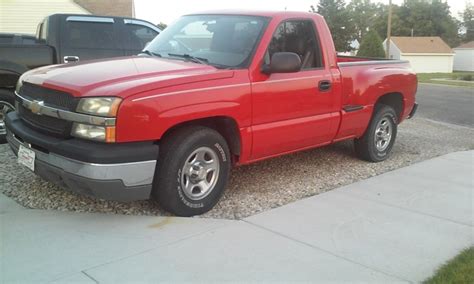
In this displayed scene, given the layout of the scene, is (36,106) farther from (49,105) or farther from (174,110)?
(174,110)

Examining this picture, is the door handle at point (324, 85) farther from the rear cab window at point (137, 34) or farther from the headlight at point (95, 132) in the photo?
the rear cab window at point (137, 34)

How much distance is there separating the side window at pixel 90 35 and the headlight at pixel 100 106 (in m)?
4.26

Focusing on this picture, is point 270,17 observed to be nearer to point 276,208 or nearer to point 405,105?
point 276,208

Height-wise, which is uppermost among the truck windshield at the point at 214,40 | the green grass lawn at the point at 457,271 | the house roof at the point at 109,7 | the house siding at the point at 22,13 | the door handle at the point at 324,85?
the house roof at the point at 109,7

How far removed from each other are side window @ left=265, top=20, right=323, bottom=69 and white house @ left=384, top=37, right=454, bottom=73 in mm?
56750

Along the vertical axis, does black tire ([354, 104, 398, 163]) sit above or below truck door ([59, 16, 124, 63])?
below

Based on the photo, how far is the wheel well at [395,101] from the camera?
733cm

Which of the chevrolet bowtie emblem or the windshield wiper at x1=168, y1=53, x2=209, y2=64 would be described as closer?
the chevrolet bowtie emblem

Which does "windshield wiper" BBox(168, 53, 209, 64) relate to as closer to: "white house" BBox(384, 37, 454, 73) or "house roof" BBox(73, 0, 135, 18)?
"house roof" BBox(73, 0, 135, 18)

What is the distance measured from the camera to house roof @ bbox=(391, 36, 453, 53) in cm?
6047

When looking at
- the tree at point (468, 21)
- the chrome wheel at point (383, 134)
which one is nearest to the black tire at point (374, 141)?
the chrome wheel at point (383, 134)

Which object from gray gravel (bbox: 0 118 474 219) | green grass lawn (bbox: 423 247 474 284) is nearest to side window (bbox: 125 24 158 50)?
gray gravel (bbox: 0 118 474 219)

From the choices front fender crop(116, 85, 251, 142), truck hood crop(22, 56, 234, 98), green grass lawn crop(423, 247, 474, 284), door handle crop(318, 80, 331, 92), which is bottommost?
green grass lawn crop(423, 247, 474, 284)

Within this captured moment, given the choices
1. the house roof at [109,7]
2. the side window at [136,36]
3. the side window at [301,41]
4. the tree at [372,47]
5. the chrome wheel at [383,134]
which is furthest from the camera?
the tree at [372,47]
